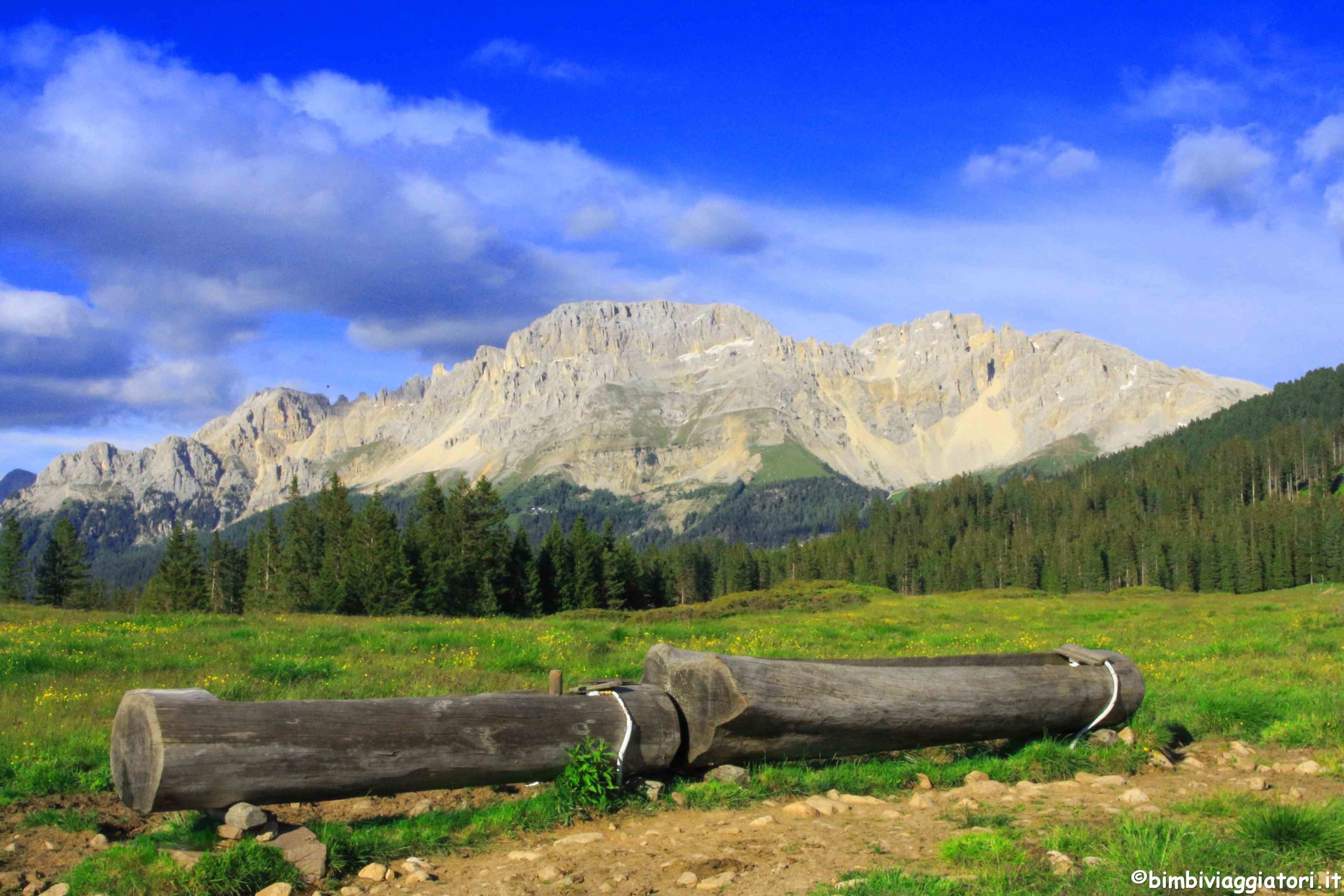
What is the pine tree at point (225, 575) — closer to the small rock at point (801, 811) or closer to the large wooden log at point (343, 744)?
the large wooden log at point (343, 744)

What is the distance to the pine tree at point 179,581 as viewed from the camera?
84.2 metres

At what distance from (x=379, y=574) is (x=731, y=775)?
200 feet

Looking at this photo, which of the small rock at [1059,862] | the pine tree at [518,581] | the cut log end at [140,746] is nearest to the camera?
the small rock at [1059,862]

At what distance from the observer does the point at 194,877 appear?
6699 millimetres

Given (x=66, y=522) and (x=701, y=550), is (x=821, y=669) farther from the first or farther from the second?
(x=701, y=550)

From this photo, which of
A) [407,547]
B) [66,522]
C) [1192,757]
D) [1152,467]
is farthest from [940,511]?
[1192,757]

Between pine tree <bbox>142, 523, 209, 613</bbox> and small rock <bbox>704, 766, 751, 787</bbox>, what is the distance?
87263mm

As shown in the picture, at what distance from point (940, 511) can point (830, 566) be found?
35.6 metres

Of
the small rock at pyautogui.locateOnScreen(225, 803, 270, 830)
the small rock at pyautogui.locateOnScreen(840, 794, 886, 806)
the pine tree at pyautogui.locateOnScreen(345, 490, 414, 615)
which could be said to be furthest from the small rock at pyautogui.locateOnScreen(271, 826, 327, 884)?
the pine tree at pyautogui.locateOnScreen(345, 490, 414, 615)

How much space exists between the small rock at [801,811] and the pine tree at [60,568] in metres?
114

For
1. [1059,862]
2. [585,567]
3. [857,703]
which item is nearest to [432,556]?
[585,567]

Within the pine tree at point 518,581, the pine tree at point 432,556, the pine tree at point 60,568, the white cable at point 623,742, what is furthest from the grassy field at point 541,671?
the pine tree at point 60,568

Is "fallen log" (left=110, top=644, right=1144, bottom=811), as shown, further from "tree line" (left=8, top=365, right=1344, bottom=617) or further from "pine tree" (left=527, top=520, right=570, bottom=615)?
"pine tree" (left=527, top=520, right=570, bottom=615)

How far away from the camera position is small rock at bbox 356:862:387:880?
23.2 feet
